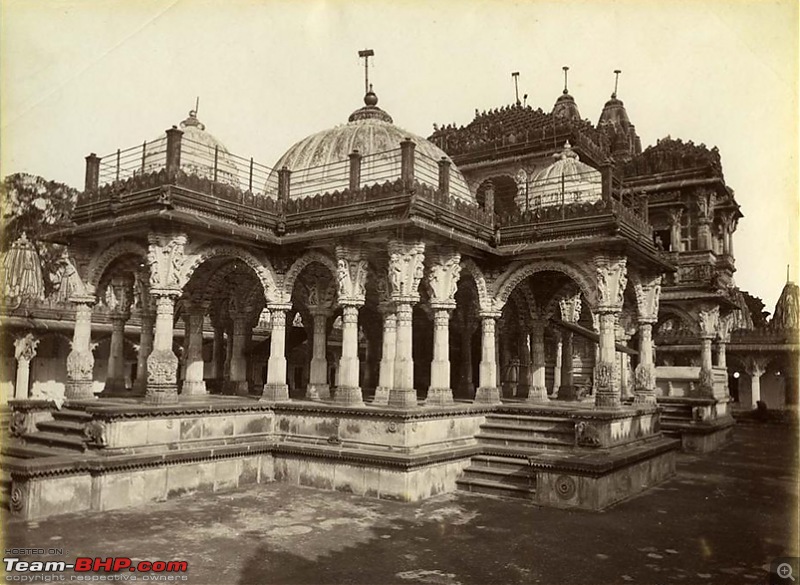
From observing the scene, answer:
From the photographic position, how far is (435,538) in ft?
34.4

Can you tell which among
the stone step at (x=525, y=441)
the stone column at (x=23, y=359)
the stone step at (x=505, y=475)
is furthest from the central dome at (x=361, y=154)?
the stone column at (x=23, y=359)

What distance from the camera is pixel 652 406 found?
17.5m

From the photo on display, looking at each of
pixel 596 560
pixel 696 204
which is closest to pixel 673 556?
pixel 596 560

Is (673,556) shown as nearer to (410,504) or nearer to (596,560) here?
(596,560)

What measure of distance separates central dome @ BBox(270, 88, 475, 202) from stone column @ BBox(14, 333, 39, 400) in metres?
12.7

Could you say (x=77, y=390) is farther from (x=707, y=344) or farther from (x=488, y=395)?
(x=707, y=344)

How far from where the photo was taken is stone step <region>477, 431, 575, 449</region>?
48.1 feet

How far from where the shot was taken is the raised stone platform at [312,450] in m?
12.1

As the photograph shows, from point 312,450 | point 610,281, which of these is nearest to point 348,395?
point 312,450

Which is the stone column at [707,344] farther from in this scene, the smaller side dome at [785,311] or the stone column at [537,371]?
the smaller side dome at [785,311]

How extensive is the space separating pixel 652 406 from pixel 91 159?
14782 mm

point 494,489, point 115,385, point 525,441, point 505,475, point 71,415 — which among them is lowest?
point 494,489

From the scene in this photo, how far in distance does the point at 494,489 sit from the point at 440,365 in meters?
3.03

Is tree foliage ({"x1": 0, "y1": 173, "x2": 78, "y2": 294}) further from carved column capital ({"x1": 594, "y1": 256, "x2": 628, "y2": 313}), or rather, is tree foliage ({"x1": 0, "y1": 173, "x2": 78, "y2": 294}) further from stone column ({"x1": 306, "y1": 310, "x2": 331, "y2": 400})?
carved column capital ({"x1": 594, "y1": 256, "x2": 628, "y2": 313})
